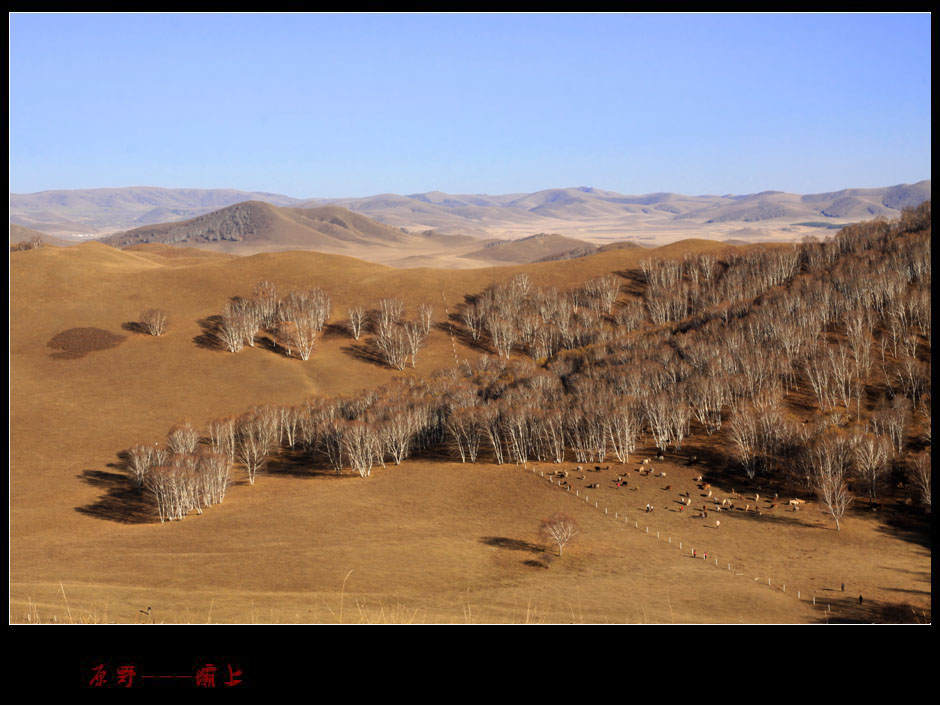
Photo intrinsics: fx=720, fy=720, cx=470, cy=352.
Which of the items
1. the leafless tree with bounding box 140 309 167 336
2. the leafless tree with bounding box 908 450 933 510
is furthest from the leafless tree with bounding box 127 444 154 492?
the leafless tree with bounding box 908 450 933 510

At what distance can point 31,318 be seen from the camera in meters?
146

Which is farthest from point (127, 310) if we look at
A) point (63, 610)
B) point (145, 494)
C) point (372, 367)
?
point (63, 610)

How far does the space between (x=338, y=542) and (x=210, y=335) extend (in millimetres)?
88638

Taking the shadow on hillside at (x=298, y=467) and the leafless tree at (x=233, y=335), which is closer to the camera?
the shadow on hillside at (x=298, y=467)

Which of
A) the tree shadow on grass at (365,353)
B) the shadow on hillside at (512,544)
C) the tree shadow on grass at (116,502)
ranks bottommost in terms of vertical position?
the tree shadow on grass at (116,502)

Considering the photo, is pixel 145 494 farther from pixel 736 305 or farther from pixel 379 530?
pixel 736 305

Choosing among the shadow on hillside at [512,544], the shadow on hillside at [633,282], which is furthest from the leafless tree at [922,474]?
the shadow on hillside at [633,282]

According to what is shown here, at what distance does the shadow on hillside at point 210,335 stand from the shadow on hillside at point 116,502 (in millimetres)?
49479

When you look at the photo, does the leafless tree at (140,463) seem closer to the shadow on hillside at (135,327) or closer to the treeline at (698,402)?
the treeline at (698,402)

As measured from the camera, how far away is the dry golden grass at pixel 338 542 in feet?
145

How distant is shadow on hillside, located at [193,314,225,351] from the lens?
449ft

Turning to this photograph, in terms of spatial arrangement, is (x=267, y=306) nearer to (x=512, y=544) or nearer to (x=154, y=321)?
(x=154, y=321)

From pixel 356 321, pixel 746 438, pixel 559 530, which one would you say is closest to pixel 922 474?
pixel 746 438

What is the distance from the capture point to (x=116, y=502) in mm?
81125
